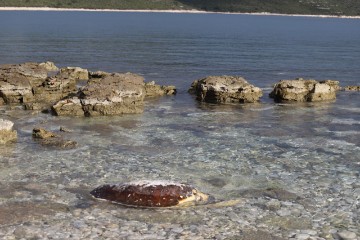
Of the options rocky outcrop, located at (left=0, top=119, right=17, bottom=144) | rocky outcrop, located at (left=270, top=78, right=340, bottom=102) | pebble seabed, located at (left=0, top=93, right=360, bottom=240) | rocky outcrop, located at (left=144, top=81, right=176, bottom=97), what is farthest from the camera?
rocky outcrop, located at (left=144, top=81, right=176, bottom=97)

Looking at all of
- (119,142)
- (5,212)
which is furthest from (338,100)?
(5,212)

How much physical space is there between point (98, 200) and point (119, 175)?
2482 mm

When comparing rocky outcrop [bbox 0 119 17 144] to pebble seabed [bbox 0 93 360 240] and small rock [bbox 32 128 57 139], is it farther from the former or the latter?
small rock [bbox 32 128 57 139]

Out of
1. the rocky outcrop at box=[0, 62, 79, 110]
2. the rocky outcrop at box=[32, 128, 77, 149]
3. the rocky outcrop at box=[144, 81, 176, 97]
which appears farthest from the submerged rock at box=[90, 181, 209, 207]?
the rocky outcrop at box=[144, 81, 176, 97]

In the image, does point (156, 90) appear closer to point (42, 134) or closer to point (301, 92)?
point (301, 92)

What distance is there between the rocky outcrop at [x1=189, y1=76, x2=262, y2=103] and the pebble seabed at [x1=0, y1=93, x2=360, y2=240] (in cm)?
273

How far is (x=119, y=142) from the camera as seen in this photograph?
2223 centimetres

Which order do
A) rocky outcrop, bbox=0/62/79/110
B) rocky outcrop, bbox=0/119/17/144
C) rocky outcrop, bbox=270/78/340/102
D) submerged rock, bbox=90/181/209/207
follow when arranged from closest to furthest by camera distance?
submerged rock, bbox=90/181/209/207
rocky outcrop, bbox=0/119/17/144
rocky outcrop, bbox=0/62/79/110
rocky outcrop, bbox=270/78/340/102

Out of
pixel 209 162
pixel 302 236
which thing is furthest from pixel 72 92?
pixel 302 236

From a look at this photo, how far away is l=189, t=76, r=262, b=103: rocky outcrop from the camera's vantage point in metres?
31.9

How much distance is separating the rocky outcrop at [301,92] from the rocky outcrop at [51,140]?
51.6ft

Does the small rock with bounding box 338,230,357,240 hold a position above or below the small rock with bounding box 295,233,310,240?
above

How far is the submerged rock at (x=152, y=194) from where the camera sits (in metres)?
14.9

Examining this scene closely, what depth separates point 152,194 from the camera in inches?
590
